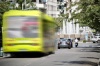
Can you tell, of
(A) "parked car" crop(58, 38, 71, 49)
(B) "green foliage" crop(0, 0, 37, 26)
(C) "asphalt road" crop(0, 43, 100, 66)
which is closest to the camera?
(C) "asphalt road" crop(0, 43, 100, 66)

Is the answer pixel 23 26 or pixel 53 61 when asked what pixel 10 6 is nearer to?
pixel 23 26

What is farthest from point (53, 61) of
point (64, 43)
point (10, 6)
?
point (64, 43)

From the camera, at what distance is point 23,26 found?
31641 mm

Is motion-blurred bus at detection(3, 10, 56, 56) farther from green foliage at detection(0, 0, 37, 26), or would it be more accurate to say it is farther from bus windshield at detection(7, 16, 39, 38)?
green foliage at detection(0, 0, 37, 26)

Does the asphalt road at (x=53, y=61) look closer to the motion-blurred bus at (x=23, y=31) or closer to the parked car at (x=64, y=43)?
the motion-blurred bus at (x=23, y=31)

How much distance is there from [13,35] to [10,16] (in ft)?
4.75

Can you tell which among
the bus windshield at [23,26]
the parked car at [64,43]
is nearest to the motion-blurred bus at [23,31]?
the bus windshield at [23,26]

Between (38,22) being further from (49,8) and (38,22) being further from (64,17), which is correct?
(49,8)

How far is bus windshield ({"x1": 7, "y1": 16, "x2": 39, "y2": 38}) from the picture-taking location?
3161cm

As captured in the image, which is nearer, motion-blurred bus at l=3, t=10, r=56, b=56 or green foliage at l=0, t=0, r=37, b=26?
motion-blurred bus at l=3, t=10, r=56, b=56

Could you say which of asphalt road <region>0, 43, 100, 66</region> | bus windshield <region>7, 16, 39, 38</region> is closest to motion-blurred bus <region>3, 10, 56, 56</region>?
bus windshield <region>7, 16, 39, 38</region>

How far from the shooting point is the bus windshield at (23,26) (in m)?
31.6

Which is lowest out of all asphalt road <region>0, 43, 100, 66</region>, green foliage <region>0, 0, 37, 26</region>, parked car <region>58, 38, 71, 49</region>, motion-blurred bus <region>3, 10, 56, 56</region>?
parked car <region>58, 38, 71, 49</region>

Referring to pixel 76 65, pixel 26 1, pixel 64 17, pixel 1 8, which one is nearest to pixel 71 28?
pixel 26 1
